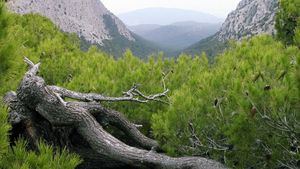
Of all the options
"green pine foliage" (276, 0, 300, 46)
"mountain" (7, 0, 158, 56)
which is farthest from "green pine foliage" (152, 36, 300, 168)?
"mountain" (7, 0, 158, 56)

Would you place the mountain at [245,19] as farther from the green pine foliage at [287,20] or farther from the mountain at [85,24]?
the green pine foliage at [287,20]

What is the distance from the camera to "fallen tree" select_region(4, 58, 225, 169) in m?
5.90

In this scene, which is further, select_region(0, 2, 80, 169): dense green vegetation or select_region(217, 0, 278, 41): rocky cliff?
select_region(217, 0, 278, 41): rocky cliff

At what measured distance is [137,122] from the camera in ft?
27.2


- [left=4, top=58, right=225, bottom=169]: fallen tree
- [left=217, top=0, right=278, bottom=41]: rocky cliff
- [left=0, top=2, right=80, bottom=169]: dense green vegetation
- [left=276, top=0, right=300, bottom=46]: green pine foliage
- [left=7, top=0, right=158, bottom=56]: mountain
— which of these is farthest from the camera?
[left=7, top=0, right=158, bottom=56]: mountain

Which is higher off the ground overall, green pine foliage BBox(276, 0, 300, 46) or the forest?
green pine foliage BBox(276, 0, 300, 46)

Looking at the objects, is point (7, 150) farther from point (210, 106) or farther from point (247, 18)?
point (247, 18)

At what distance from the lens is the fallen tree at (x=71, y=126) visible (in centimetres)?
590

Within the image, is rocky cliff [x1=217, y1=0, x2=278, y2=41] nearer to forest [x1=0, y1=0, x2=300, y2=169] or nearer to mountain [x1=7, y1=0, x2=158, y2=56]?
mountain [x1=7, y1=0, x2=158, y2=56]

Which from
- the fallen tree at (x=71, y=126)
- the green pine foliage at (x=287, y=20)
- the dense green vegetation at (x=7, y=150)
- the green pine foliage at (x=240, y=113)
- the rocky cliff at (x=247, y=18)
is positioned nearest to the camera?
the dense green vegetation at (x=7, y=150)

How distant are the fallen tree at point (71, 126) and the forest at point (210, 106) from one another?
0.16 metres

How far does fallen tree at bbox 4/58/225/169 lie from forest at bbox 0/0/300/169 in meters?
0.16

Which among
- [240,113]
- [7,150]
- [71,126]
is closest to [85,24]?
[71,126]

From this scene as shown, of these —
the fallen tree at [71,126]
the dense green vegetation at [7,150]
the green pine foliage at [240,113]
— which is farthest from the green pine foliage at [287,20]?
the dense green vegetation at [7,150]
